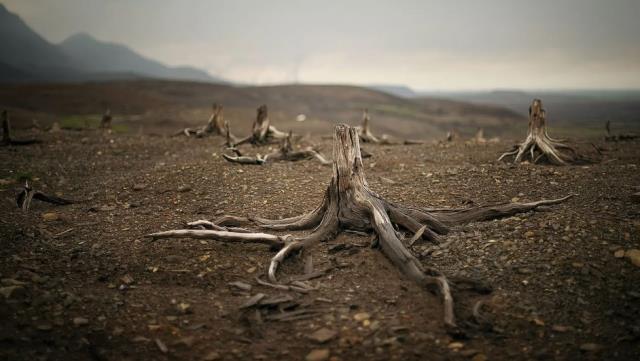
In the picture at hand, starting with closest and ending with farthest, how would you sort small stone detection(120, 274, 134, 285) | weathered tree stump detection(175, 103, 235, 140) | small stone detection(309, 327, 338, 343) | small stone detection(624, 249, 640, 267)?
small stone detection(309, 327, 338, 343) < small stone detection(624, 249, 640, 267) < small stone detection(120, 274, 134, 285) < weathered tree stump detection(175, 103, 235, 140)

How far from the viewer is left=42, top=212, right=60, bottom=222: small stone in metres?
7.48

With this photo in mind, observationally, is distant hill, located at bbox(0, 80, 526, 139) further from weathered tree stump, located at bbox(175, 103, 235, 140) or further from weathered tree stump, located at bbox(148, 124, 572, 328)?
weathered tree stump, located at bbox(148, 124, 572, 328)

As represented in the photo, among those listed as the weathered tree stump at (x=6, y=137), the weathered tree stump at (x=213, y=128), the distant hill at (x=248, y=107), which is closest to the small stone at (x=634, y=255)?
the weathered tree stump at (x=213, y=128)

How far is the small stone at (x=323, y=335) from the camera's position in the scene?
4.38 m

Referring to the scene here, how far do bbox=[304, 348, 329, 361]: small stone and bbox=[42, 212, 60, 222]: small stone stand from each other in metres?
5.60

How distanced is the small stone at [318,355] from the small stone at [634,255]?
369cm

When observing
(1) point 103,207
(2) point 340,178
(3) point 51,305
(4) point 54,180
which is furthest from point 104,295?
(4) point 54,180

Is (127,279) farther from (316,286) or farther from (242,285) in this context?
(316,286)

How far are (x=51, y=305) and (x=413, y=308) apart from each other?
151 inches

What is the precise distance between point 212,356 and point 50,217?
511 cm

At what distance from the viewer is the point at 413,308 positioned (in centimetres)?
477

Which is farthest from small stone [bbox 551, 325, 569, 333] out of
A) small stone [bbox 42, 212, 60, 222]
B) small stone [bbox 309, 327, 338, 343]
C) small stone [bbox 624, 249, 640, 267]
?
small stone [bbox 42, 212, 60, 222]

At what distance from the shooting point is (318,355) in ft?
13.7

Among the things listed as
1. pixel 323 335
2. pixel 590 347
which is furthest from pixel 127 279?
pixel 590 347
